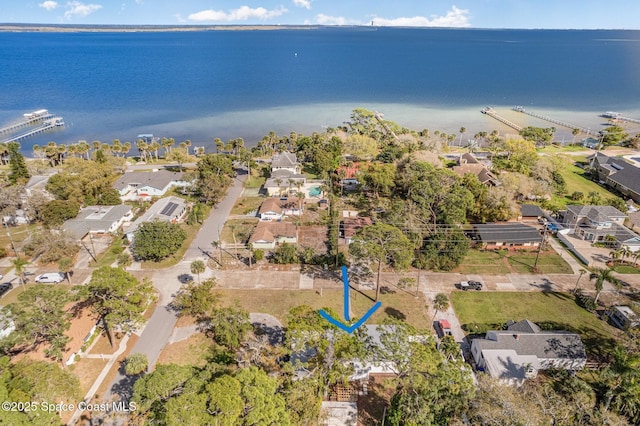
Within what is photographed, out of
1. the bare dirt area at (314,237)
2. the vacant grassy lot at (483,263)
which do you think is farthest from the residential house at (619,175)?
the bare dirt area at (314,237)

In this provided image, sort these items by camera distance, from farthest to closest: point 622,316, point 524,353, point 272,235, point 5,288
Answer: point 272,235 < point 5,288 < point 622,316 < point 524,353

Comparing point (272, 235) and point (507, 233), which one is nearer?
point (507, 233)

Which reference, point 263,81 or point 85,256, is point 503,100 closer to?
point 263,81

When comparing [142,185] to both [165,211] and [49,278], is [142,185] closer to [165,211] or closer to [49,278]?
[165,211]

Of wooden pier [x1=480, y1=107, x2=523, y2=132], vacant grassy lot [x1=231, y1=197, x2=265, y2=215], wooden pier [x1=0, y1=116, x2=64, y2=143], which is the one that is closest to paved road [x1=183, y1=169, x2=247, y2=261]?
vacant grassy lot [x1=231, y1=197, x2=265, y2=215]

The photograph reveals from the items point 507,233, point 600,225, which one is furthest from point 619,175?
point 507,233

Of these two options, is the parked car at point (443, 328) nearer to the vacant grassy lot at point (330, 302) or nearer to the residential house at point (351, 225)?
the vacant grassy lot at point (330, 302)
